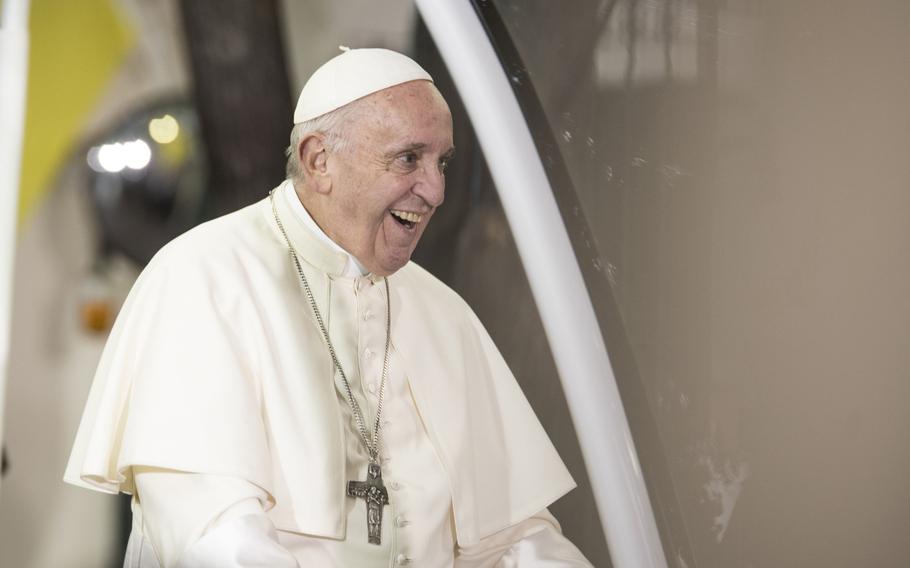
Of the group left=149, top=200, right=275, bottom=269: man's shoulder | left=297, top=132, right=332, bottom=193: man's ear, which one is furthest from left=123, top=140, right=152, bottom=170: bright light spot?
left=297, top=132, right=332, bottom=193: man's ear

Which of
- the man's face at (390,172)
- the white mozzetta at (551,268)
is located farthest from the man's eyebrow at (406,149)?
the white mozzetta at (551,268)

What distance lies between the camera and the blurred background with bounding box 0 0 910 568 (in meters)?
2.35

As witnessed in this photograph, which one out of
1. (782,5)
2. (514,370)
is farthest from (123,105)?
(782,5)

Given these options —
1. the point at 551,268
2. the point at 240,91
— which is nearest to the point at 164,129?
the point at 240,91

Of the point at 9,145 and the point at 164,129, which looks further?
the point at 164,129

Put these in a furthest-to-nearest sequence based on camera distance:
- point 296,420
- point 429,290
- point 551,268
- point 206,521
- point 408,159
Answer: point 551,268 < point 429,290 < point 408,159 < point 296,420 < point 206,521

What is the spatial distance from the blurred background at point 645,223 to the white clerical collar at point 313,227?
0.33 meters

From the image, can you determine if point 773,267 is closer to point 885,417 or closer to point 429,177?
point 885,417

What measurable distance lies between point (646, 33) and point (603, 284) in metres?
0.62

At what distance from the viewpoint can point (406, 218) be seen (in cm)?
215

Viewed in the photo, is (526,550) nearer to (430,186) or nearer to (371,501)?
(371,501)

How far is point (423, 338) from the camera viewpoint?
2289 mm

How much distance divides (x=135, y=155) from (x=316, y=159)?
1.67 ft

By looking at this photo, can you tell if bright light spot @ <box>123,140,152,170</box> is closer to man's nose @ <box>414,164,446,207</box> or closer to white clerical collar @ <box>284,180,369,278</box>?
white clerical collar @ <box>284,180,369,278</box>
